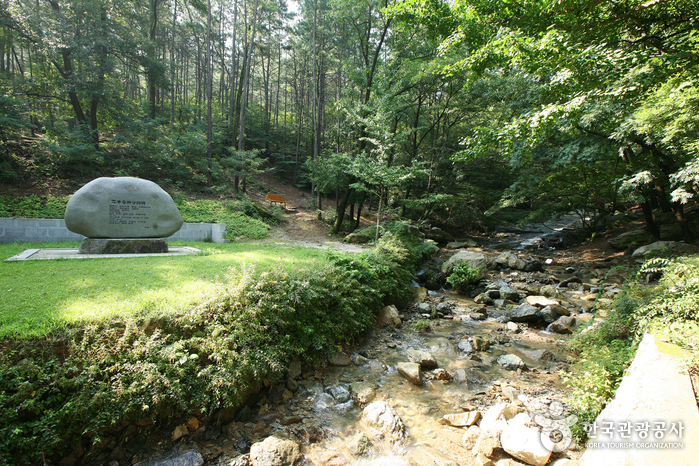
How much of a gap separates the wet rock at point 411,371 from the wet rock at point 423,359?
239 millimetres

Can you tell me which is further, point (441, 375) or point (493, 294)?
point (493, 294)

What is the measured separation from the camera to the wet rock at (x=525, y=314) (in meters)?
6.43

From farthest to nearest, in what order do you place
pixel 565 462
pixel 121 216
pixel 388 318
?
1. pixel 121 216
2. pixel 388 318
3. pixel 565 462

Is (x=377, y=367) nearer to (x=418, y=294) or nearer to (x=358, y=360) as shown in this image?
(x=358, y=360)

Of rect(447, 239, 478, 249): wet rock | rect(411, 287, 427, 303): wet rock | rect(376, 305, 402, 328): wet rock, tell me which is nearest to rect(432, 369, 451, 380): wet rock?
rect(376, 305, 402, 328): wet rock

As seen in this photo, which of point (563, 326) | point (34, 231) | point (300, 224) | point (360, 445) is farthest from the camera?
point (300, 224)

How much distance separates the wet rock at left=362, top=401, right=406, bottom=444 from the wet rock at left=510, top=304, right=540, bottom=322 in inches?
172

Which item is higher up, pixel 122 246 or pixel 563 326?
pixel 122 246

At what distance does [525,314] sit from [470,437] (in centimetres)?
424

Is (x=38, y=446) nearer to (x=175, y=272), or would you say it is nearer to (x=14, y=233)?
(x=175, y=272)

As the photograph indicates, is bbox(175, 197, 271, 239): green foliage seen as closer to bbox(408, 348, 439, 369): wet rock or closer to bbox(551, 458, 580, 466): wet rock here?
bbox(408, 348, 439, 369): wet rock

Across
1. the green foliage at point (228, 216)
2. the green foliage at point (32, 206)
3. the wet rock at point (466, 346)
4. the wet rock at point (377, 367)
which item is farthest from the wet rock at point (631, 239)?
the green foliage at point (32, 206)

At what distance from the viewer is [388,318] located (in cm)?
637

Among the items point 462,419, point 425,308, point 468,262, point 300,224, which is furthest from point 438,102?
point 462,419
